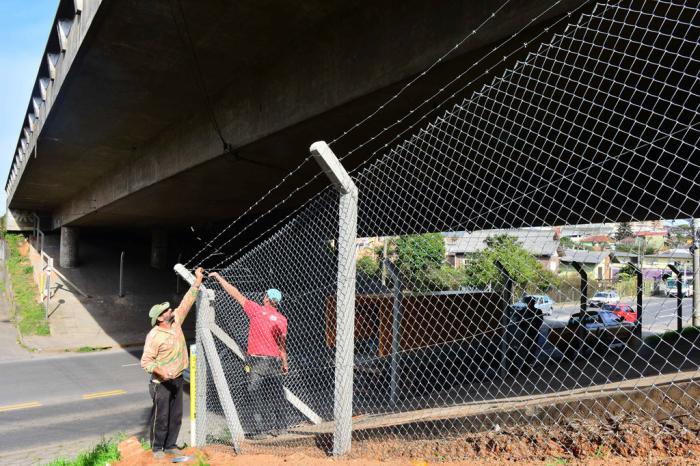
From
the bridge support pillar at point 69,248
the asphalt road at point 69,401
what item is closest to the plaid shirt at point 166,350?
the asphalt road at point 69,401

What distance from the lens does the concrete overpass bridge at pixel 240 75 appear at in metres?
5.32

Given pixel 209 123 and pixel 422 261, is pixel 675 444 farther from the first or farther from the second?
pixel 209 123

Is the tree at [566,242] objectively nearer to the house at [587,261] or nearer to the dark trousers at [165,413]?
the house at [587,261]

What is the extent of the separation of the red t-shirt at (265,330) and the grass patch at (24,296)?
1544cm

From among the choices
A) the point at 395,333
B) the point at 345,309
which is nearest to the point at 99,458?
the point at 345,309

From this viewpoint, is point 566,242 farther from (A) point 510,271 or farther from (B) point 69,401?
(B) point 69,401

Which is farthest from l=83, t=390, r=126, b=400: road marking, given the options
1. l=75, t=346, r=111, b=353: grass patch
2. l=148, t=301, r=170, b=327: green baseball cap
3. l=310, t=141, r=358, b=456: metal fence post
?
l=310, t=141, r=358, b=456: metal fence post

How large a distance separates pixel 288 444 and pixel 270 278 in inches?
76.9

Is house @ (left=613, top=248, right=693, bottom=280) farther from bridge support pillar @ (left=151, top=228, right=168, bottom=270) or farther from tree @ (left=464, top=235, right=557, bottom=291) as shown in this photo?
bridge support pillar @ (left=151, top=228, right=168, bottom=270)

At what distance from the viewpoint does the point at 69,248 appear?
27.7m

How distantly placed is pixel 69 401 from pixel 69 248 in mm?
20647

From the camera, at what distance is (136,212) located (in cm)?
1912

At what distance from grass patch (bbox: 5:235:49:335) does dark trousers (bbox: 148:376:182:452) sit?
1518 centimetres

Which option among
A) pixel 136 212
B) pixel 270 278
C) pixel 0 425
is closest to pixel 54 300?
pixel 136 212
